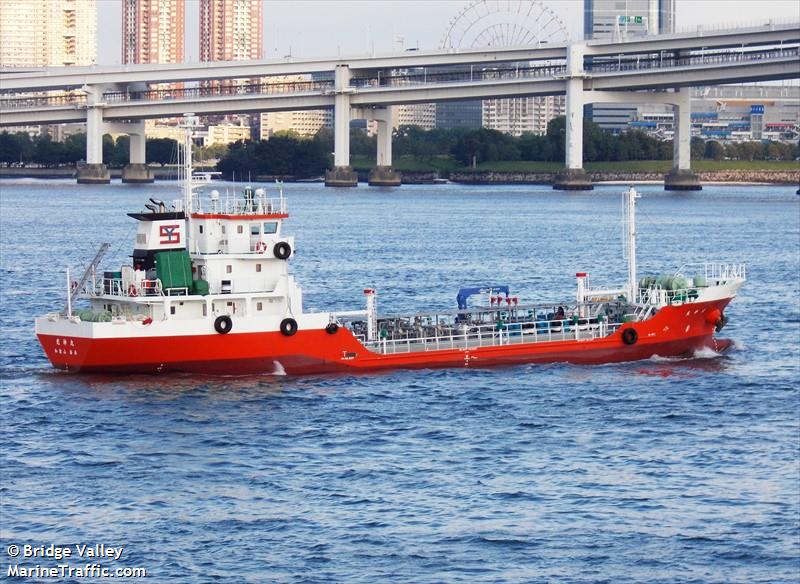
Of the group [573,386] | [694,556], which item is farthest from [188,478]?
[573,386]

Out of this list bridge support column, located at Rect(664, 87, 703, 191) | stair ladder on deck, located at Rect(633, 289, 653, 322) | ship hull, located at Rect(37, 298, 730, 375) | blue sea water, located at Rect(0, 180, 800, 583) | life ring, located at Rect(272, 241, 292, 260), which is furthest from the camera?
bridge support column, located at Rect(664, 87, 703, 191)

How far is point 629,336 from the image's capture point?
42.8m

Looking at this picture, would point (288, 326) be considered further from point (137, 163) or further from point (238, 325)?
point (137, 163)

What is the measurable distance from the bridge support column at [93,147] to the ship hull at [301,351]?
12949cm

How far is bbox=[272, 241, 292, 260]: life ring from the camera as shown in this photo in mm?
39531

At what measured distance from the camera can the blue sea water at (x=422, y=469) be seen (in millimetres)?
24797

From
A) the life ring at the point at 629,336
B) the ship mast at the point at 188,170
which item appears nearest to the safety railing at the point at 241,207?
the ship mast at the point at 188,170

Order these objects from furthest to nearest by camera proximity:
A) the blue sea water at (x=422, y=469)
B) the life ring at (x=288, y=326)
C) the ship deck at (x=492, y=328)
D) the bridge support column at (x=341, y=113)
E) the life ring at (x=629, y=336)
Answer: the bridge support column at (x=341, y=113) → the life ring at (x=629, y=336) → the ship deck at (x=492, y=328) → the life ring at (x=288, y=326) → the blue sea water at (x=422, y=469)

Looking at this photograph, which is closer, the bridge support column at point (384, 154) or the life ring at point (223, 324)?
the life ring at point (223, 324)

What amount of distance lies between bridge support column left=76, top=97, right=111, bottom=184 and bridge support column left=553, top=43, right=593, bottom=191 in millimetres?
47647

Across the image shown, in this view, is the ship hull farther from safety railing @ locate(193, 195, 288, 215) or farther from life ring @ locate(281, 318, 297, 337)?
safety railing @ locate(193, 195, 288, 215)

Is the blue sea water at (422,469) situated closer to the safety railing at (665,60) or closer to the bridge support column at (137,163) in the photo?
the safety railing at (665,60)

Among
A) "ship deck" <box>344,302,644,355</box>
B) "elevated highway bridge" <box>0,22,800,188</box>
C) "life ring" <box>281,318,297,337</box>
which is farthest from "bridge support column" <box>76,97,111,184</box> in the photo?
"life ring" <box>281,318,297,337</box>

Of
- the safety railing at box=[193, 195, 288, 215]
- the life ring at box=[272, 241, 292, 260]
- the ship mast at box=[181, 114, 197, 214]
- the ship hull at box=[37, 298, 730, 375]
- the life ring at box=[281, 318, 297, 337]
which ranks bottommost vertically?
the ship hull at box=[37, 298, 730, 375]
